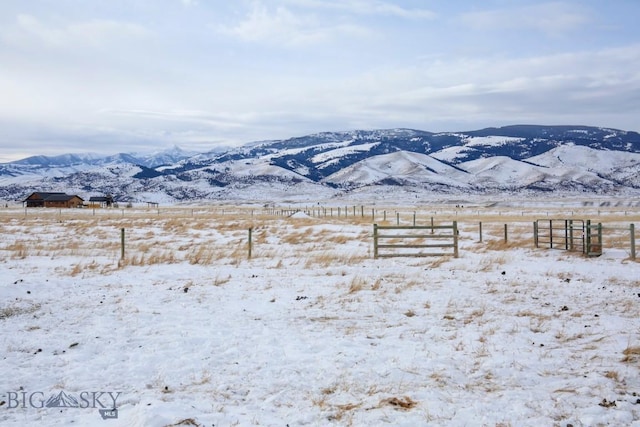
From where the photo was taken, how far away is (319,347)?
7.98m

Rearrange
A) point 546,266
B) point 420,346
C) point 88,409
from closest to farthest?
1. point 88,409
2. point 420,346
3. point 546,266

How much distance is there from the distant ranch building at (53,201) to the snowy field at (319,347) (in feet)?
344

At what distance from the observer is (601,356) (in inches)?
290

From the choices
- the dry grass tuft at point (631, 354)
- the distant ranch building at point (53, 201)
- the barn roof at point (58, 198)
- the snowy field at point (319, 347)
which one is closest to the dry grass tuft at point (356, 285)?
the snowy field at point (319, 347)

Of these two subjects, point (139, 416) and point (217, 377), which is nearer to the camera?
point (139, 416)

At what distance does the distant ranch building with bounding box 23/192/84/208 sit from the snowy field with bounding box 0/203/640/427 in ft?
344

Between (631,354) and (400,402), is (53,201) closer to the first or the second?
(400,402)

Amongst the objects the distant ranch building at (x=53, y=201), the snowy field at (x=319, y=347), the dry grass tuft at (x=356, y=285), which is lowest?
the distant ranch building at (x=53, y=201)

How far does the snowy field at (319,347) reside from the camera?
5.57m

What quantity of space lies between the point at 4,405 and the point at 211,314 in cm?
478


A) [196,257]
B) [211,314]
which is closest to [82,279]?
[196,257]

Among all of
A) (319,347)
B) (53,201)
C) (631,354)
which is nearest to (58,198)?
(53,201)

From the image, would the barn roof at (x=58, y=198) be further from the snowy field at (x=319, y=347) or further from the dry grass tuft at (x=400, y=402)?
the dry grass tuft at (x=400, y=402)

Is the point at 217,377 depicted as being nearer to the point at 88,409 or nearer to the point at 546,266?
the point at 88,409
